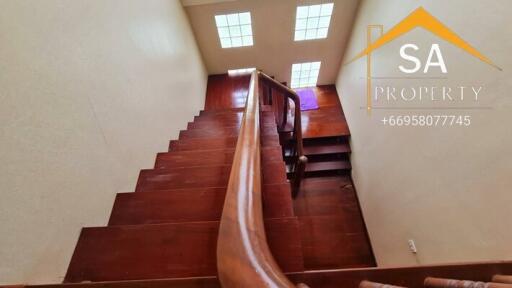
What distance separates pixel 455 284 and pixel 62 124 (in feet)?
4.92

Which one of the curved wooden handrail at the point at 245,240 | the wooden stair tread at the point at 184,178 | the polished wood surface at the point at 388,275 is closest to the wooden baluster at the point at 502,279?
the polished wood surface at the point at 388,275

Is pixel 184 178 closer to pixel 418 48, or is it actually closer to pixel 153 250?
pixel 153 250

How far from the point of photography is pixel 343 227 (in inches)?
107

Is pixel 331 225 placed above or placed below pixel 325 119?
below

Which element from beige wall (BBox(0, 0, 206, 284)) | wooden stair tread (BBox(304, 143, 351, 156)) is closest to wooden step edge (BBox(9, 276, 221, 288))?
beige wall (BBox(0, 0, 206, 284))

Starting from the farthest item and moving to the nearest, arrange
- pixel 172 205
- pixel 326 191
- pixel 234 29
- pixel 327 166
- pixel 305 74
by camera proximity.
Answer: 1. pixel 305 74
2. pixel 234 29
3. pixel 327 166
4. pixel 326 191
5. pixel 172 205

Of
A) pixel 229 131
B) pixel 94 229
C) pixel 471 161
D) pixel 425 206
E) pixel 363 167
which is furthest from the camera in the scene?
pixel 363 167

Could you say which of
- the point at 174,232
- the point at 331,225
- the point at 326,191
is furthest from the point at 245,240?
the point at 326,191

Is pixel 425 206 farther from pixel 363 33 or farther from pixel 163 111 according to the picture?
pixel 363 33

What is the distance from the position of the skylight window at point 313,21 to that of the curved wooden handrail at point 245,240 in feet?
13.0

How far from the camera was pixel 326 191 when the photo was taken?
10.6 ft

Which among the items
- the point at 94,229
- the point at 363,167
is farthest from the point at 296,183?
the point at 94,229

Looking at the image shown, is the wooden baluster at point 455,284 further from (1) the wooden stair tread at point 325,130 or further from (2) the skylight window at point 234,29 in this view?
(2) the skylight window at point 234,29

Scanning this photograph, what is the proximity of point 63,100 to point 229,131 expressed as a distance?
1.68 metres
